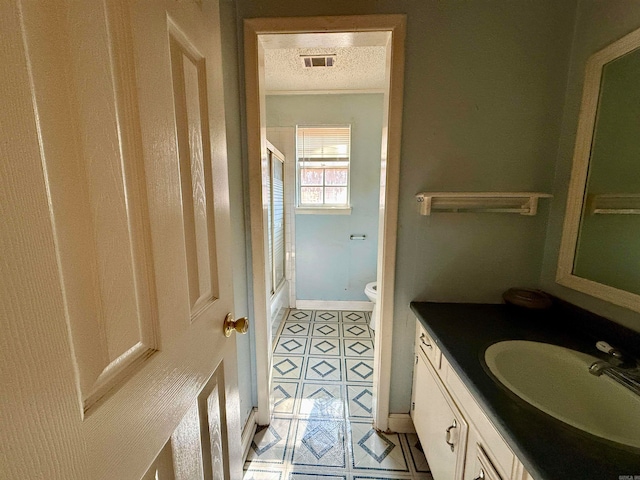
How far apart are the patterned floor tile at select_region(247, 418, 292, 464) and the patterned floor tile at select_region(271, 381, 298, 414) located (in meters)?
0.08

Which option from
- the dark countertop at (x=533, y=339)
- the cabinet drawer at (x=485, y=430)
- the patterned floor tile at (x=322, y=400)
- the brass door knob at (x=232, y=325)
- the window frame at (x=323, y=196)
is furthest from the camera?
the window frame at (x=323, y=196)

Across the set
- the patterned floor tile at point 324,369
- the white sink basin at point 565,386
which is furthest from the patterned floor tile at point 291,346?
the white sink basin at point 565,386

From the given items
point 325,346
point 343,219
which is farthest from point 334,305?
point 343,219

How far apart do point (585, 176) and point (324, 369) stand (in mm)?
1933

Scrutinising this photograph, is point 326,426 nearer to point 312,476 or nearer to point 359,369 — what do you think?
point 312,476

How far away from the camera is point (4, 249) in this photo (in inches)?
9.9

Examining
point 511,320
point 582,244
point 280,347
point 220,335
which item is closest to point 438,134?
point 582,244

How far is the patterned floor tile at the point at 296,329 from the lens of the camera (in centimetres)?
258

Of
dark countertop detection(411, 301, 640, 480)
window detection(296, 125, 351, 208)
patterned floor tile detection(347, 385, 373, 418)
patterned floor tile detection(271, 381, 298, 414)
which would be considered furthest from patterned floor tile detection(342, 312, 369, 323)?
dark countertop detection(411, 301, 640, 480)

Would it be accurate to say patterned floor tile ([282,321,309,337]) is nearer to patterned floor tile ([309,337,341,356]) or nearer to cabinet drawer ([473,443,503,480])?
patterned floor tile ([309,337,341,356])

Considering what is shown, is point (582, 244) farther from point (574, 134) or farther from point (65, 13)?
point (65, 13)

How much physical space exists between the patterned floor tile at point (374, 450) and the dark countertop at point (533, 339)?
0.77 metres

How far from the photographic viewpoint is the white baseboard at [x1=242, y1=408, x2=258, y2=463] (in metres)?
1.36

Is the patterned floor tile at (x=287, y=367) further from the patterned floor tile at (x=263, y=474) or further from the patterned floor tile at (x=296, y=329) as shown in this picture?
the patterned floor tile at (x=263, y=474)
